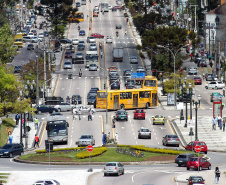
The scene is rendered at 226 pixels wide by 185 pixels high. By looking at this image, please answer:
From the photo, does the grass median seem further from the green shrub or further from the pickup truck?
the pickup truck

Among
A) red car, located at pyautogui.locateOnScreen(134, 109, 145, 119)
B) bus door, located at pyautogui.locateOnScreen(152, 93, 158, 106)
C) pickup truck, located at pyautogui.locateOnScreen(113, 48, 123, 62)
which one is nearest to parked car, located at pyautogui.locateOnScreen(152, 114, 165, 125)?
red car, located at pyautogui.locateOnScreen(134, 109, 145, 119)

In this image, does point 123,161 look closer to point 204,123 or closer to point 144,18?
point 204,123

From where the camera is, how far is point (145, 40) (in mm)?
133875

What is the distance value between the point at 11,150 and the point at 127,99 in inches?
1356

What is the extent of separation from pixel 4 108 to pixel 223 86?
1875 inches

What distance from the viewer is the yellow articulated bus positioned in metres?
101

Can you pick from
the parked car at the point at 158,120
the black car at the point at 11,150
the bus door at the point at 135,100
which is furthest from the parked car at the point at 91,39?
the black car at the point at 11,150

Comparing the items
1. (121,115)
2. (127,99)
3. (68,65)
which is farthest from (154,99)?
(68,65)

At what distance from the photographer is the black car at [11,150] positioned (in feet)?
230

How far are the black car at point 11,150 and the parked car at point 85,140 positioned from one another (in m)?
7.16

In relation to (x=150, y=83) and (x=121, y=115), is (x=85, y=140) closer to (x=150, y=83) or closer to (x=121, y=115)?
(x=121, y=115)

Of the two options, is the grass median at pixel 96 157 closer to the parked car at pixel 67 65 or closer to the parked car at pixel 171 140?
the parked car at pixel 171 140

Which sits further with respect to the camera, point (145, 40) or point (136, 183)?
point (145, 40)

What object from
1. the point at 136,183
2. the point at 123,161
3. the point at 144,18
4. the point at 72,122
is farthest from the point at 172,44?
the point at 136,183
